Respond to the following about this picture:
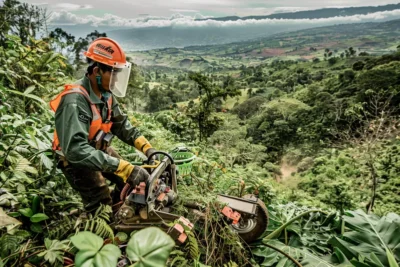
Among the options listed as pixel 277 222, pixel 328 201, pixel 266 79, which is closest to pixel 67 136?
pixel 277 222

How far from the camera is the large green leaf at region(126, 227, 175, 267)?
80cm

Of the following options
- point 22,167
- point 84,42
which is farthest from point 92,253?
point 84,42

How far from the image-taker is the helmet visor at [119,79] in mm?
2486

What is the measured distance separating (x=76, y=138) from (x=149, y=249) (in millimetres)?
1559

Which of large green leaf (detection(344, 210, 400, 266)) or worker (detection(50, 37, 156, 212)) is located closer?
worker (detection(50, 37, 156, 212))

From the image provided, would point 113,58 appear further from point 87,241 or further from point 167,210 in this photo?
point 87,241

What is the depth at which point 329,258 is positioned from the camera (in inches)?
104

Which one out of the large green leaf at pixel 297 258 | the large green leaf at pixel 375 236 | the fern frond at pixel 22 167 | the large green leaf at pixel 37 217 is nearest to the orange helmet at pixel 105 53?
the fern frond at pixel 22 167

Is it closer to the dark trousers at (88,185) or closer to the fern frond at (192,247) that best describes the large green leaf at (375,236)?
the fern frond at (192,247)

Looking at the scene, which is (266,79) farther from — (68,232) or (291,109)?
(68,232)

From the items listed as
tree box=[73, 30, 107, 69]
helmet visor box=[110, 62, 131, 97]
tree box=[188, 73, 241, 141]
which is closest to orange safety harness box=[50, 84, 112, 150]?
helmet visor box=[110, 62, 131, 97]

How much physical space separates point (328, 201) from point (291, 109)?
27128mm

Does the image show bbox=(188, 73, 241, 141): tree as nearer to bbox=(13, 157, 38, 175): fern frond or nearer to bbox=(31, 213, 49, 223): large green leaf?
bbox=(13, 157, 38, 175): fern frond

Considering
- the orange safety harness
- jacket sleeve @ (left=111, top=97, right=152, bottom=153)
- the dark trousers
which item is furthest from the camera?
jacket sleeve @ (left=111, top=97, right=152, bottom=153)
